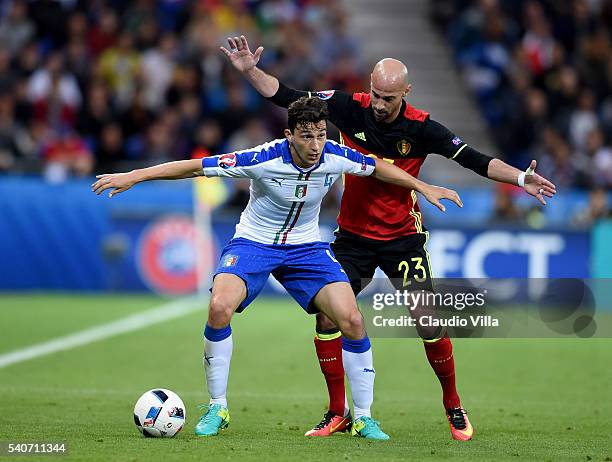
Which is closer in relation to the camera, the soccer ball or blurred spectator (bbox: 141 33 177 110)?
the soccer ball

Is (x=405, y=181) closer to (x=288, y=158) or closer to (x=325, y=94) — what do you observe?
(x=288, y=158)

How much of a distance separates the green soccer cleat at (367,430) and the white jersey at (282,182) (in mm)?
1311

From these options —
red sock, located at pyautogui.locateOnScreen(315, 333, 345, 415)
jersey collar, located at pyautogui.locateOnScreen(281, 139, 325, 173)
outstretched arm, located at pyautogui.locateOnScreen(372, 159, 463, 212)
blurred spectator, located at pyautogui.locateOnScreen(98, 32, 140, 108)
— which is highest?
blurred spectator, located at pyautogui.locateOnScreen(98, 32, 140, 108)

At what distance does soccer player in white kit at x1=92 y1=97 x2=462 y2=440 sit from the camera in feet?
26.1

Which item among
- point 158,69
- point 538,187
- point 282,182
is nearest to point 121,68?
point 158,69

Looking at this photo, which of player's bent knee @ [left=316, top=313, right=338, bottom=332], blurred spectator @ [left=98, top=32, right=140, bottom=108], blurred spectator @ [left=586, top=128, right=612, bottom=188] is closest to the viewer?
player's bent knee @ [left=316, top=313, right=338, bottom=332]

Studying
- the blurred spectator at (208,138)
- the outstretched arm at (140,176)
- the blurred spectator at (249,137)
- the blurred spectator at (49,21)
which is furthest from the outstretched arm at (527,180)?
the blurred spectator at (49,21)

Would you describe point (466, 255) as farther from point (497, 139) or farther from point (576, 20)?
point (576, 20)

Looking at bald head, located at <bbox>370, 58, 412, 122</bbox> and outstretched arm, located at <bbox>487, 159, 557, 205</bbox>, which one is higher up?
bald head, located at <bbox>370, 58, 412, 122</bbox>

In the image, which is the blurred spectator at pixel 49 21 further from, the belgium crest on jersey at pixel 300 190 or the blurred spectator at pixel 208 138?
the belgium crest on jersey at pixel 300 190

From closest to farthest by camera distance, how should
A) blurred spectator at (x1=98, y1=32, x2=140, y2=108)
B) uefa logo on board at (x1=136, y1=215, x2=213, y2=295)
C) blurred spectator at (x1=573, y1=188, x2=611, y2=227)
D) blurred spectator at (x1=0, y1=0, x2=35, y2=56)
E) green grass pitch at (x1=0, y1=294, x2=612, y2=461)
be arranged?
green grass pitch at (x1=0, y1=294, x2=612, y2=461), uefa logo on board at (x1=136, y1=215, x2=213, y2=295), blurred spectator at (x1=573, y1=188, x2=611, y2=227), blurred spectator at (x1=98, y1=32, x2=140, y2=108), blurred spectator at (x1=0, y1=0, x2=35, y2=56)

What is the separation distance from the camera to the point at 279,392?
1077cm

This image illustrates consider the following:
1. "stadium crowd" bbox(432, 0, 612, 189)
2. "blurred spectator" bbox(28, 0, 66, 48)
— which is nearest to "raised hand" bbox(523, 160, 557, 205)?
"stadium crowd" bbox(432, 0, 612, 189)

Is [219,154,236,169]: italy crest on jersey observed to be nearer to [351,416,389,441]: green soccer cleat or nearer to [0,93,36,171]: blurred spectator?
[351,416,389,441]: green soccer cleat
